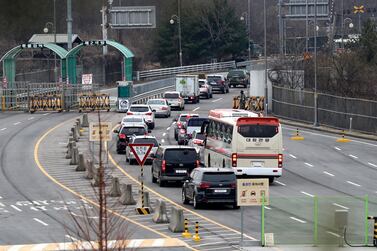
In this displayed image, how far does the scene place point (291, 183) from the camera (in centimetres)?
4341

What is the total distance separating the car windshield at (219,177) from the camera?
1401 inches

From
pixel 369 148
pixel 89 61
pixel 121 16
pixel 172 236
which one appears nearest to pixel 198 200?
pixel 172 236

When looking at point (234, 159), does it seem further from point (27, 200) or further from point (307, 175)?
point (27, 200)

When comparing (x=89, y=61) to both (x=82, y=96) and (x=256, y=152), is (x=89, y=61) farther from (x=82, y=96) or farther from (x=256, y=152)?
(x=256, y=152)

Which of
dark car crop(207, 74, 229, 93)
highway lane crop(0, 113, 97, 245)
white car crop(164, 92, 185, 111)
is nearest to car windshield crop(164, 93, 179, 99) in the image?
white car crop(164, 92, 185, 111)

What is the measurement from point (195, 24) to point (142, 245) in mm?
102032

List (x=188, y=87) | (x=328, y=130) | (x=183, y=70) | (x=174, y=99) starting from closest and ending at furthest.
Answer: (x=328, y=130) < (x=174, y=99) < (x=188, y=87) < (x=183, y=70)

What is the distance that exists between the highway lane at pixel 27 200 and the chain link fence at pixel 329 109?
60.6 ft

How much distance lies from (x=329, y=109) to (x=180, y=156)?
2968cm

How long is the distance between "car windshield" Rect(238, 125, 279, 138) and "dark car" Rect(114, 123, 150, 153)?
1275cm

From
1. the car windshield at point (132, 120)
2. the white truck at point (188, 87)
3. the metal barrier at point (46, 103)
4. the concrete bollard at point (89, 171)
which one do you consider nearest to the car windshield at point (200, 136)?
the concrete bollard at point (89, 171)

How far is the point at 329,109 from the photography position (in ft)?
229

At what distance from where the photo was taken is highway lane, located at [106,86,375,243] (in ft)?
114

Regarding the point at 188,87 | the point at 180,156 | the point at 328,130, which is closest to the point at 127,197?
the point at 180,156
